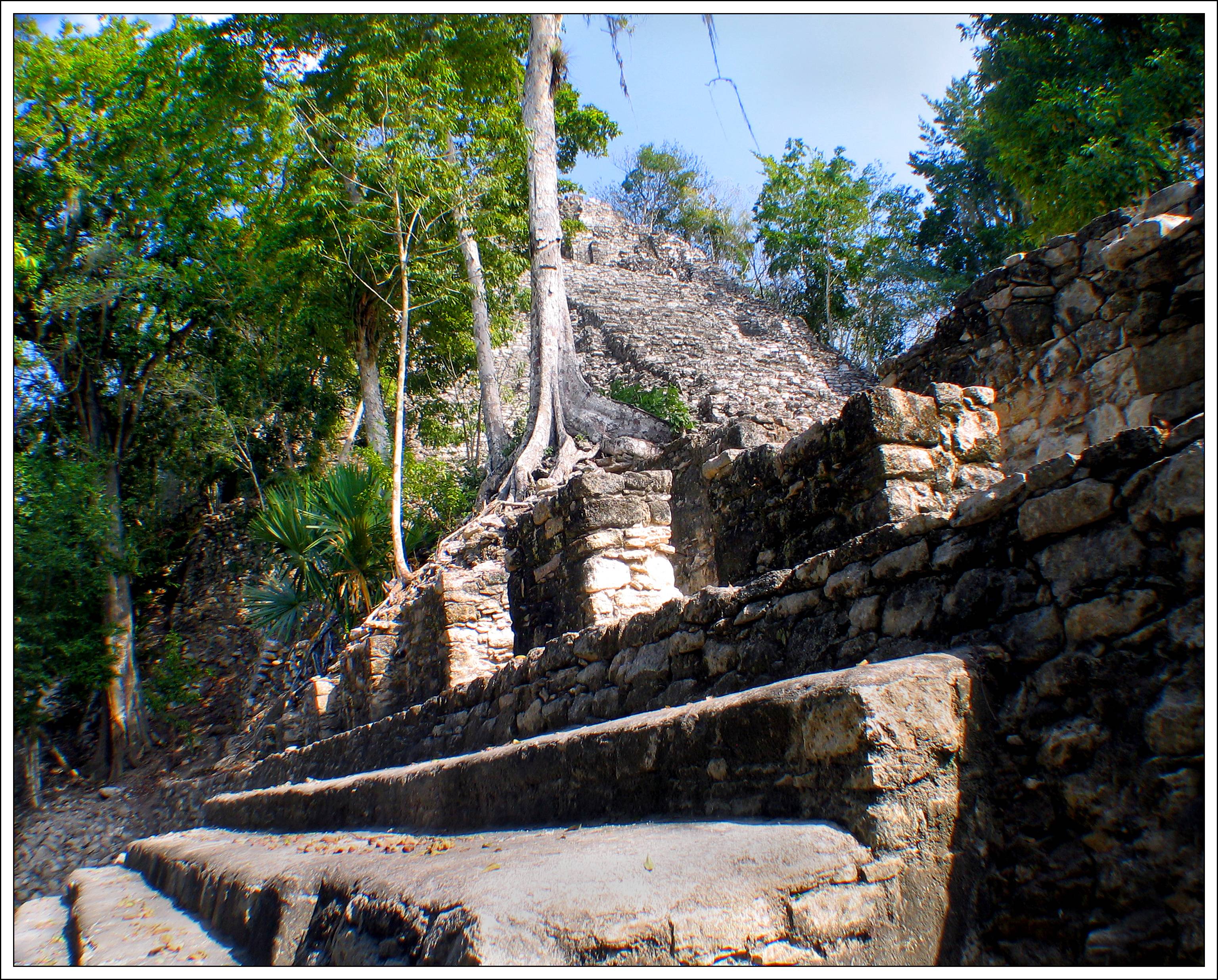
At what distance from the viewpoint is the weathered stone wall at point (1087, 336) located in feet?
12.1

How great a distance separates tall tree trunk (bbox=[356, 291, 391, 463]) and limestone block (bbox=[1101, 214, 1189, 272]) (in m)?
11.2

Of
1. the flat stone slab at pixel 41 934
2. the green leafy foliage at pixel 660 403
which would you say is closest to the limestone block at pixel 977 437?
the flat stone slab at pixel 41 934

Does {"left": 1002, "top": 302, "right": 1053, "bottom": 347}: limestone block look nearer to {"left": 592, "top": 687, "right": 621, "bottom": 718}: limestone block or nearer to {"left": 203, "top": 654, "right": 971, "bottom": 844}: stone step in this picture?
{"left": 592, "top": 687, "right": 621, "bottom": 718}: limestone block

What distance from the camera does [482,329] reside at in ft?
44.6

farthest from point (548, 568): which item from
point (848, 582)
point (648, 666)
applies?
point (848, 582)

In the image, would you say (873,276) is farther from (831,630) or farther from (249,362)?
(831,630)

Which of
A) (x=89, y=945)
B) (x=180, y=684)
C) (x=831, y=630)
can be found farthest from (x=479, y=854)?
(x=180, y=684)

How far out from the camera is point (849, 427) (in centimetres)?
338

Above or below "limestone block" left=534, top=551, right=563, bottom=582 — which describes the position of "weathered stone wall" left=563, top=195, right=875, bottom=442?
above

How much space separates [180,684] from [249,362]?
591cm

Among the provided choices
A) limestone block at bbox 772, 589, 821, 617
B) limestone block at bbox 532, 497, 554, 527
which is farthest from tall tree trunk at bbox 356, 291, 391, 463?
limestone block at bbox 772, 589, 821, 617

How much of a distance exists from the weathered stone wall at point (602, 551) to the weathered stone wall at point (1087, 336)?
2.18 m

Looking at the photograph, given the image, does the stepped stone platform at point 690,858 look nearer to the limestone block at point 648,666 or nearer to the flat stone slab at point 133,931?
the flat stone slab at point 133,931

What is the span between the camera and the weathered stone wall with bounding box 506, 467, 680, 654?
15.8ft
